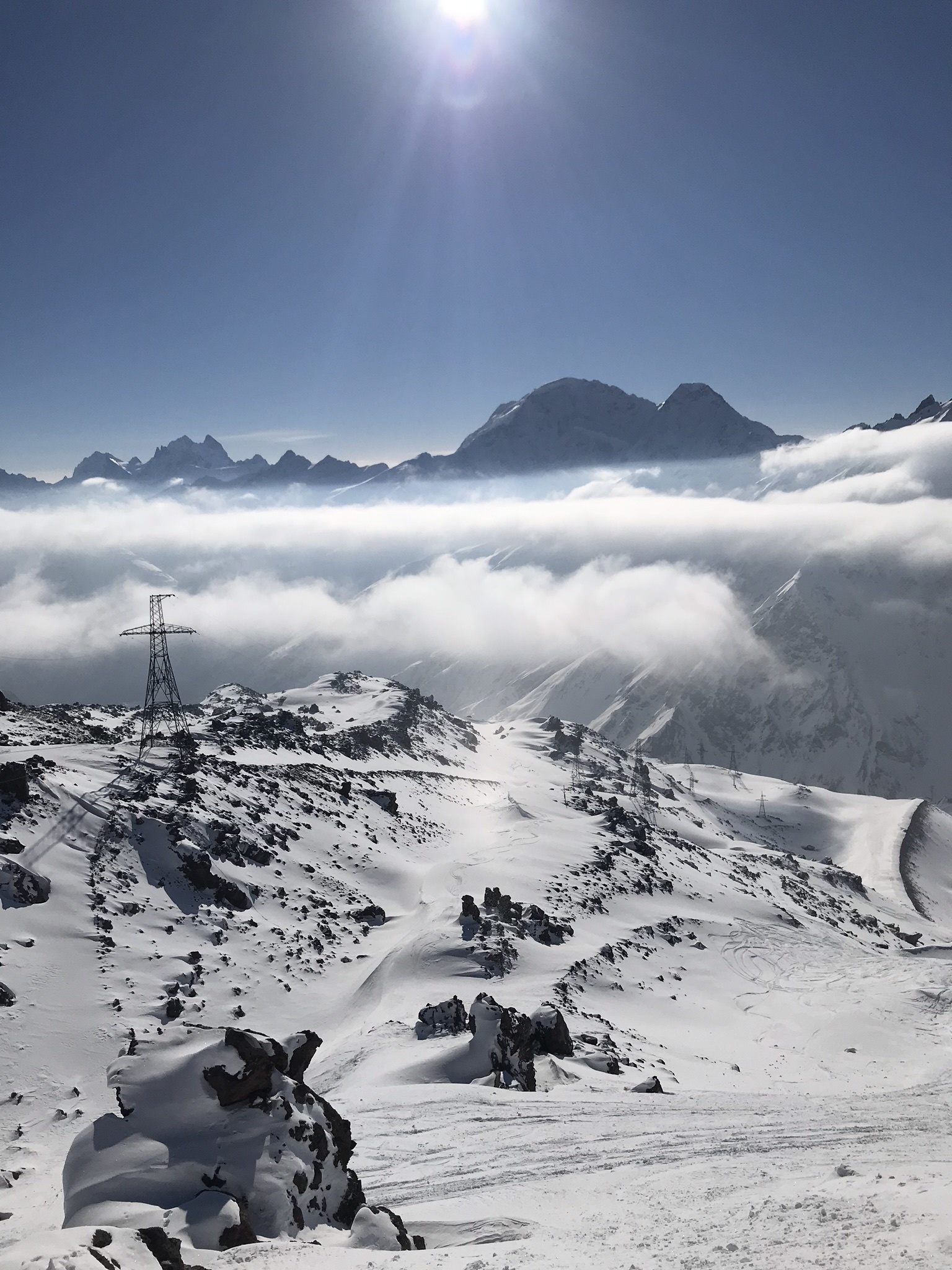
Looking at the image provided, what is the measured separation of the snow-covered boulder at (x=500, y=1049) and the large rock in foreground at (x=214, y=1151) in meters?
12.6

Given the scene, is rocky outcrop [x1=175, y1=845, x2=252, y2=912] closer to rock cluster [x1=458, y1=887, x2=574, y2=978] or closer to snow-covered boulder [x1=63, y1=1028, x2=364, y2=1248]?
rock cluster [x1=458, y1=887, x2=574, y2=978]

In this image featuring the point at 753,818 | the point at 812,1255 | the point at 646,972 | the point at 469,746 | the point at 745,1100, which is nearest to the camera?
the point at 812,1255

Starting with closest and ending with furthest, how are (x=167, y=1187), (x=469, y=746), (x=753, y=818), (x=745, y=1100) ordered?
(x=167, y=1187) → (x=745, y=1100) → (x=469, y=746) → (x=753, y=818)

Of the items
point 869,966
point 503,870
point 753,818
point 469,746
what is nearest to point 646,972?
point 503,870

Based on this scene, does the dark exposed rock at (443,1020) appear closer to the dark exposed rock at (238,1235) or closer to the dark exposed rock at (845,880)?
the dark exposed rock at (238,1235)

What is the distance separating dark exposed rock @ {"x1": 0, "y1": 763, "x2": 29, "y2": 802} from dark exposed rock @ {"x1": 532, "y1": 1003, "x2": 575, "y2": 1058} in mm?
28337

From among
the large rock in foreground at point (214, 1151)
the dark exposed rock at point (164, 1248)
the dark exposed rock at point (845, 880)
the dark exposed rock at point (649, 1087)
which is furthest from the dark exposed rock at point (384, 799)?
the dark exposed rock at point (845, 880)

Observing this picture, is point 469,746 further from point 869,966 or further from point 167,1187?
point 167,1187

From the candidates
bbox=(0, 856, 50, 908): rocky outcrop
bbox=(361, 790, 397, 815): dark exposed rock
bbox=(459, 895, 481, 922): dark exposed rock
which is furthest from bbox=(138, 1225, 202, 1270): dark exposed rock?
bbox=(361, 790, 397, 815): dark exposed rock

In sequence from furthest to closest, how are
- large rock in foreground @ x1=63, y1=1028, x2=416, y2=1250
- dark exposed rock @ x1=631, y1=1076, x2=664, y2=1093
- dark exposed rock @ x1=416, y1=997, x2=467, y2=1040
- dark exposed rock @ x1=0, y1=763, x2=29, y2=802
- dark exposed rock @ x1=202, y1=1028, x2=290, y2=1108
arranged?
dark exposed rock @ x1=0, y1=763, x2=29, y2=802 → dark exposed rock @ x1=416, y1=997, x2=467, y2=1040 → dark exposed rock @ x1=631, y1=1076, x2=664, y2=1093 → dark exposed rock @ x1=202, y1=1028, x2=290, y2=1108 → large rock in foreground @ x1=63, y1=1028, x2=416, y2=1250

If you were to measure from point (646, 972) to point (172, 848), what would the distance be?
30.7m

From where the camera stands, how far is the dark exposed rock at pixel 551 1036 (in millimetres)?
32562

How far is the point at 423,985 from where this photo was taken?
3919cm

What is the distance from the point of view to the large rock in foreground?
1362 cm
